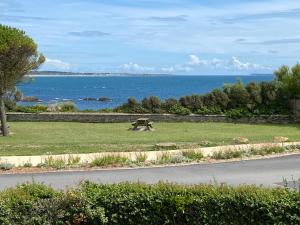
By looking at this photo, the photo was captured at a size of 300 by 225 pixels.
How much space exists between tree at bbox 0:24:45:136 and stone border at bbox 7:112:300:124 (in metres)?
7.82

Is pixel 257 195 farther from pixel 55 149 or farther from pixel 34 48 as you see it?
pixel 34 48

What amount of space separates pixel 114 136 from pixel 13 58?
22.4 feet

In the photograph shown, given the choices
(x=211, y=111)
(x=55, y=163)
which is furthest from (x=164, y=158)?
(x=211, y=111)

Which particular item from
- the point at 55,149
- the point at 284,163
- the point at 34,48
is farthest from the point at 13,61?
the point at 284,163

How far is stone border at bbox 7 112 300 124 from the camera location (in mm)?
38312

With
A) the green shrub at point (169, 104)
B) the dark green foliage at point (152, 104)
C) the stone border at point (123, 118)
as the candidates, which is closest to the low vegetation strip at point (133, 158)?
the stone border at point (123, 118)

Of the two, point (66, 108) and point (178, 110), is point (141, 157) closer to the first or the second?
point (178, 110)

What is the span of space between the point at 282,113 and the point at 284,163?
18786 mm

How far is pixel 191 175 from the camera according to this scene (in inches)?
704

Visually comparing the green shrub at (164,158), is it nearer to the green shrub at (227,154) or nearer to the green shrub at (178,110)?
the green shrub at (227,154)

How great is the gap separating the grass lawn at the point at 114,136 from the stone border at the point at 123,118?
4.48 ft

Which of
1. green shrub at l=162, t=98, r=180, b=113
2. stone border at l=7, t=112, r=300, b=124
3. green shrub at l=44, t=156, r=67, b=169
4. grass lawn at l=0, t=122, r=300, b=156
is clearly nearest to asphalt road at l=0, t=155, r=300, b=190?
green shrub at l=44, t=156, r=67, b=169

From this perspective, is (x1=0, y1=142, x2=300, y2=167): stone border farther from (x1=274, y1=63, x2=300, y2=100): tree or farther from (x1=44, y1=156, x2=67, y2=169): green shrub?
(x1=274, y1=63, x2=300, y2=100): tree

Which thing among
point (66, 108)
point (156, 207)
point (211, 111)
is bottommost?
point (156, 207)
